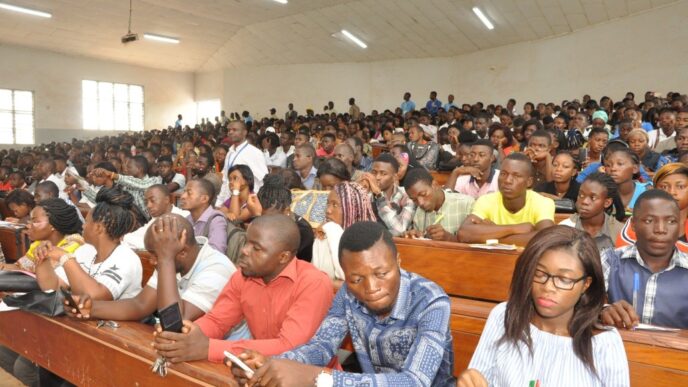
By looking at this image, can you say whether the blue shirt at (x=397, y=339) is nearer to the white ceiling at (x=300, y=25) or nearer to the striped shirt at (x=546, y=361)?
the striped shirt at (x=546, y=361)

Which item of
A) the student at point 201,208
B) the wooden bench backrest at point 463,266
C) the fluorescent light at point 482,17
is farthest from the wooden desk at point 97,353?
the fluorescent light at point 482,17

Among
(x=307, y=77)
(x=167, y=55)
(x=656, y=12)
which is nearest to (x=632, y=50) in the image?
(x=656, y=12)

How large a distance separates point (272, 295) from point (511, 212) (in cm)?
191

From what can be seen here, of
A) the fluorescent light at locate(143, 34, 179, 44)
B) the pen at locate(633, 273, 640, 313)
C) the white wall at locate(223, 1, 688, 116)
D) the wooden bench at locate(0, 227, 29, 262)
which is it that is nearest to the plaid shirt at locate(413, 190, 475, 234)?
the pen at locate(633, 273, 640, 313)

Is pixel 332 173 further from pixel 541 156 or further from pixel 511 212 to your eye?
pixel 541 156

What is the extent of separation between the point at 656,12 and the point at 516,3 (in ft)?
9.75

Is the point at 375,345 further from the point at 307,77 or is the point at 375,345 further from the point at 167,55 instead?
the point at 167,55

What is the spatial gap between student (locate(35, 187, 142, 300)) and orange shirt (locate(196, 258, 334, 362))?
658 mm

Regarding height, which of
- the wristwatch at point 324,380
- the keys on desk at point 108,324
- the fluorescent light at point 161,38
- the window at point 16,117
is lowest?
the keys on desk at point 108,324

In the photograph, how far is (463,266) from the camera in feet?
9.82

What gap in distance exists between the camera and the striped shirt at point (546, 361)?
162 cm

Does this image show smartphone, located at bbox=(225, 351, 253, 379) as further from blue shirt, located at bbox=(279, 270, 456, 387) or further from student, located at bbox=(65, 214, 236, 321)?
student, located at bbox=(65, 214, 236, 321)

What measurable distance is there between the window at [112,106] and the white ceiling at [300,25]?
1190 millimetres

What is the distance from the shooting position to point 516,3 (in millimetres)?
11953
